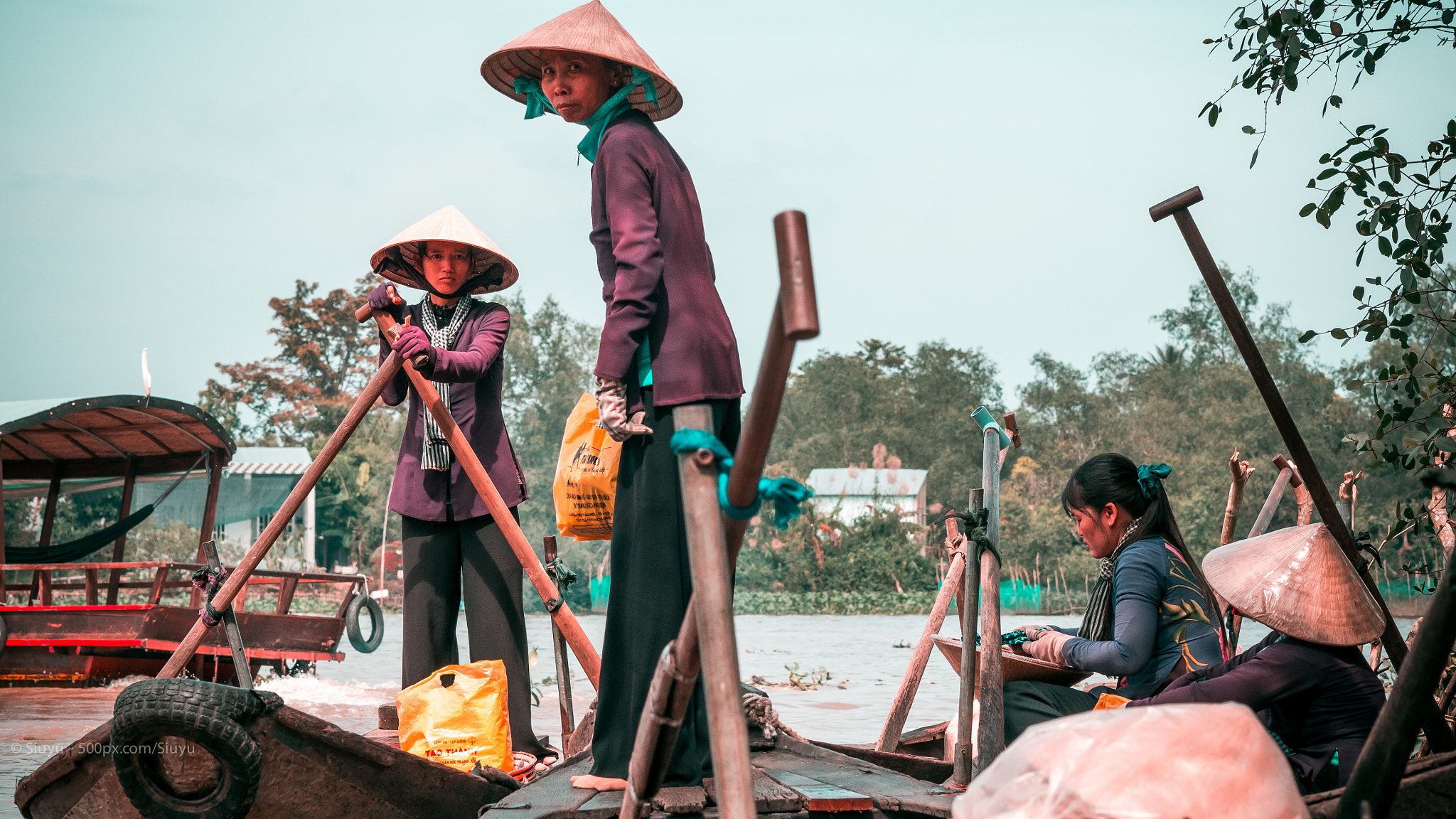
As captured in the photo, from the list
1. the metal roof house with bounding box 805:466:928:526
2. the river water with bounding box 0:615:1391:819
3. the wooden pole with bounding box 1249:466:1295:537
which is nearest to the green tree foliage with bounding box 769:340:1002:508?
the metal roof house with bounding box 805:466:928:526

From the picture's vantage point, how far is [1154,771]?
4.30 ft

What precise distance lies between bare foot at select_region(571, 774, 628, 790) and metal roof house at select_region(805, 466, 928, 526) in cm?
3015

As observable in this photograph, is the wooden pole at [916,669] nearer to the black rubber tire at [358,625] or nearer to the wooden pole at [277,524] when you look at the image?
the wooden pole at [277,524]

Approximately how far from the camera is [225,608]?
130 inches

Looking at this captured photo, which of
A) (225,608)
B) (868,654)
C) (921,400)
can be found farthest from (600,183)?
(921,400)

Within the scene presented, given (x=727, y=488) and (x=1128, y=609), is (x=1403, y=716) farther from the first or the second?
(x=1128, y=609)

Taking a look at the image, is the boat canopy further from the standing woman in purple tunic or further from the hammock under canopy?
the standing woman in purple tunic

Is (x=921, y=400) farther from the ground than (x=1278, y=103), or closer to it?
farther from the ground

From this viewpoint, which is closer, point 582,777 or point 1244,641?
point 582,777

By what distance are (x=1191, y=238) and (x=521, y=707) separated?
7.81ft

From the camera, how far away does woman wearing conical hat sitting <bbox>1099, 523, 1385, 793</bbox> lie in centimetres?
195

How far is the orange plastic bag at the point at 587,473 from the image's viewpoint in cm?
276

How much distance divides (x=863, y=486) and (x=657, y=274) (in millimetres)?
33566

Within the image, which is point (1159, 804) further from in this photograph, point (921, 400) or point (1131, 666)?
point (921, 400)
